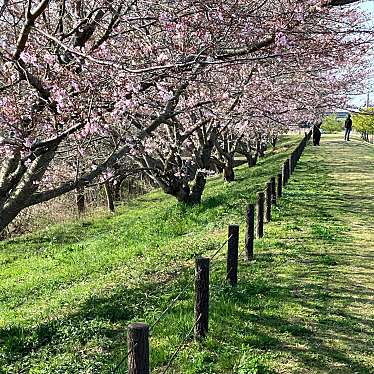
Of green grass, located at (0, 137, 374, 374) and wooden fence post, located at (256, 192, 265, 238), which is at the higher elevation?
wooden fence post, located at (256, 192, 265, 238)

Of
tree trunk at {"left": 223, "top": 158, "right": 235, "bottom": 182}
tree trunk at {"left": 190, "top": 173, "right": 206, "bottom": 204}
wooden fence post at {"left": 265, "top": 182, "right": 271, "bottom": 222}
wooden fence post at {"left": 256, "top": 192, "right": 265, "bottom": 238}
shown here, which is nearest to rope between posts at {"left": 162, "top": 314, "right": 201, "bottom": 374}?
wooden fence post at {"left": 256, "top": 192, "right": 265, "bottom": 238}

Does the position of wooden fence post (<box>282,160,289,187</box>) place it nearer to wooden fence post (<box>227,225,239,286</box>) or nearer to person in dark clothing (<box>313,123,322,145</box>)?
wooden fence post (<box>227,225,239,286</box>)

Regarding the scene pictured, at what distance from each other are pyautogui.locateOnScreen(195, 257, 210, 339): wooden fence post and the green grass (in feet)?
0.52

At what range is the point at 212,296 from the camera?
721 cm

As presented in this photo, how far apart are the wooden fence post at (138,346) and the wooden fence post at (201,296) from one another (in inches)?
82.4

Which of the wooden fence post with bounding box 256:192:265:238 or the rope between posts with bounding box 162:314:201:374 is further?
the wooden fence post with bounding box 256:192:265:238

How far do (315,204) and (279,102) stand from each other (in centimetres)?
308

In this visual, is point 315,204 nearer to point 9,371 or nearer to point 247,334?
point 247,334

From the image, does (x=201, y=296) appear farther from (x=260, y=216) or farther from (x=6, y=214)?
(x=260, y=216)

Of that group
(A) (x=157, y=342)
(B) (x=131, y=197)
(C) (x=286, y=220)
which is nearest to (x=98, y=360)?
(A) (x=157, y=342)

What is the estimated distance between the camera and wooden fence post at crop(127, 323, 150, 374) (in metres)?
3.65

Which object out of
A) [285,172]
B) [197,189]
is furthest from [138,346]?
[285,172]

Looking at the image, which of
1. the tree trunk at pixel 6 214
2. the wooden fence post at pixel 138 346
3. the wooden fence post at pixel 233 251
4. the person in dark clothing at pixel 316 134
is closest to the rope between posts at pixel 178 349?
the wooden fence post at pixel 138 346

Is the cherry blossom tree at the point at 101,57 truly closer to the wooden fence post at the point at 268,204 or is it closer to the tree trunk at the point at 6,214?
the tree trunk at the point at 6,214
